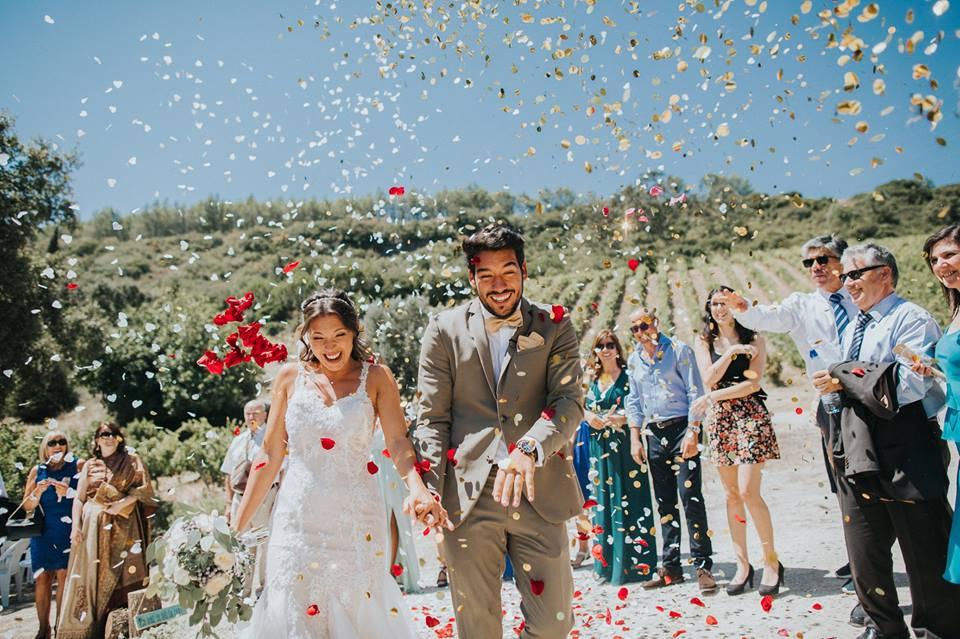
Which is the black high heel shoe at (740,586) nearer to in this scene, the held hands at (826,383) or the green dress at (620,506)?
the green dress at (620,506)

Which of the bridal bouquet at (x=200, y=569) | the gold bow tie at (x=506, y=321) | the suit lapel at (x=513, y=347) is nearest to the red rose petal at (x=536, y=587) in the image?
the suit lapel at (x=513, y=347)

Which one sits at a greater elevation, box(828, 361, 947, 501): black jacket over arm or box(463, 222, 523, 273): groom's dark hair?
box(463, 222, 523, 273): groom's dark hair

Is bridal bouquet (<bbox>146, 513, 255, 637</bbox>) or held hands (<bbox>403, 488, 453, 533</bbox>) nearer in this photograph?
held hands (<bbox>403, 488, 453, 533</bbox>)

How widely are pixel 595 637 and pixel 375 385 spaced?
244 centimetres

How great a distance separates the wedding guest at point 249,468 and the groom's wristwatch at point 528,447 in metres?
4.77

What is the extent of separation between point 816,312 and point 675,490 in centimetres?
226

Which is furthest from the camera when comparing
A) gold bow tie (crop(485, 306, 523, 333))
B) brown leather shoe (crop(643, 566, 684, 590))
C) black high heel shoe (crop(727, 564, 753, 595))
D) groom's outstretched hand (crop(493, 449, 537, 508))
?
brown leather shoe (crop(643, 566, 684, 590))

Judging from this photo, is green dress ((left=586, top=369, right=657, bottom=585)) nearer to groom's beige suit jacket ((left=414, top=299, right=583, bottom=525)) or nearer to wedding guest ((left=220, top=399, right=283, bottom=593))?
wedding guest ((left=220, top=399, right=283, bottom=593))

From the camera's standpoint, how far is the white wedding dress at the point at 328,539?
11.4ft

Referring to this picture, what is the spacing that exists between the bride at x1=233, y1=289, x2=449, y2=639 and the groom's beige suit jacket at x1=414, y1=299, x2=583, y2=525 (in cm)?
30

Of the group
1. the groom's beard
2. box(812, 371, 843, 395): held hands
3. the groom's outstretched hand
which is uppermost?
the groom's beard

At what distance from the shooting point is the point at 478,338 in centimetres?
322

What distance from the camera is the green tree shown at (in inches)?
739

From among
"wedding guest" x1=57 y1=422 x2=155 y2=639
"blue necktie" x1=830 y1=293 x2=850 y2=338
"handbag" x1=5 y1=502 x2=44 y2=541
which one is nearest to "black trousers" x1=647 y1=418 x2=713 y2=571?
"blue necktie" x1=830 y1=293 x2=850 y2=338
